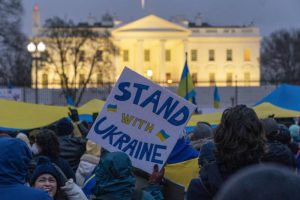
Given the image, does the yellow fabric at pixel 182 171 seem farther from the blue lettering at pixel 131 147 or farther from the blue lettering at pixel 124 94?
the blue lettering at pixel 124 94

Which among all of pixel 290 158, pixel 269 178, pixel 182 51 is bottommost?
pixel 290 158

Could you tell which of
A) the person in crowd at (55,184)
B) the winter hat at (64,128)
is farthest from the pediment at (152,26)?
the person in crowd at (55,184)

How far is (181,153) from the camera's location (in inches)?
204

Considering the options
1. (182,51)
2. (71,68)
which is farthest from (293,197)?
(182,51)

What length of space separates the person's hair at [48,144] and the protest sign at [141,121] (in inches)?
27.6

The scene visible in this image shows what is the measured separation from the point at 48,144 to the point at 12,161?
2470 mm

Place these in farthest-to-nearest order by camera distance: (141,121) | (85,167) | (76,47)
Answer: (76,47) → (85,167) → (141,121)

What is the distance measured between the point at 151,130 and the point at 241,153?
1714mm

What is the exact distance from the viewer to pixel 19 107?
9.84m

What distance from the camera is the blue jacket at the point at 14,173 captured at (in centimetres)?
298

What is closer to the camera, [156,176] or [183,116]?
[156,176]

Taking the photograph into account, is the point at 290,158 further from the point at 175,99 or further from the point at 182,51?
the point at 182,51

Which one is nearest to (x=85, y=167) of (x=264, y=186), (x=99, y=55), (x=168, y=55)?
(x=264, y=186)

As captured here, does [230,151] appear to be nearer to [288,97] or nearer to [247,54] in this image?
[288,97]
